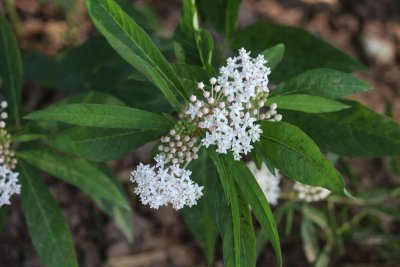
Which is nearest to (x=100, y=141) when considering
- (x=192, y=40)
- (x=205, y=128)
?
(x=205, y=128)

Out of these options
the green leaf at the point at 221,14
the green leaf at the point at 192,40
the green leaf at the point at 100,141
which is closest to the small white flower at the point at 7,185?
the green leaf at the point at 100,141

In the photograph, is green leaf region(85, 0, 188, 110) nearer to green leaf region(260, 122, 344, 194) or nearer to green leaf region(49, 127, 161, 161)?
green leaf region(49, 127, 161, 161)

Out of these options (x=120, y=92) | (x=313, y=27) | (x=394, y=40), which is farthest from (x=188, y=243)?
(x=394, y=40)

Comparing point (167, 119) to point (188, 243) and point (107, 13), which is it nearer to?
point (107, 13)

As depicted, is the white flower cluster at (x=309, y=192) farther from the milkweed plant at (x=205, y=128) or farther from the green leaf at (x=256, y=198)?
the green leaf at (x=256, y=198)

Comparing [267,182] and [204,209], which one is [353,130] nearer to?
[267,182]
